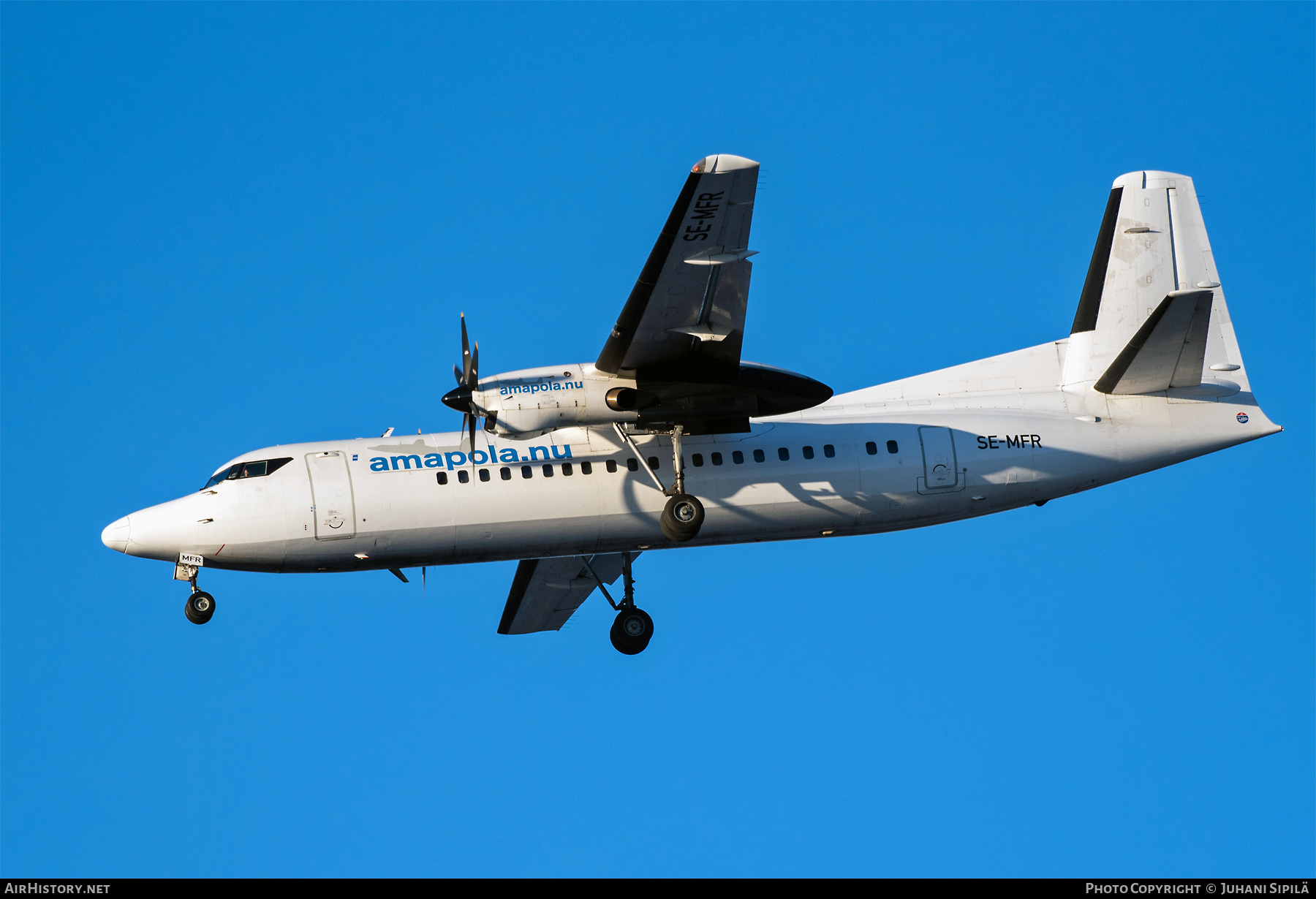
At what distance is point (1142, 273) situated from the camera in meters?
24.8

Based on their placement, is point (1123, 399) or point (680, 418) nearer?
point (680, 418)

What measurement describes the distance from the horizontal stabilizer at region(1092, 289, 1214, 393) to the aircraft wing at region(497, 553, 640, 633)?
853cm

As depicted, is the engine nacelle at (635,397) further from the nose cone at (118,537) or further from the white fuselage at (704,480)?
the nose cone at (118,537)

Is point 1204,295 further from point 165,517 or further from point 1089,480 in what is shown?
point 165,517

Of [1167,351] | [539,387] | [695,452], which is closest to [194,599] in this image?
[539,387]

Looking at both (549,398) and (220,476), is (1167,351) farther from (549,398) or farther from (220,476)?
(220,476)

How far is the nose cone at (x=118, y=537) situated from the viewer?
21219 millimetres

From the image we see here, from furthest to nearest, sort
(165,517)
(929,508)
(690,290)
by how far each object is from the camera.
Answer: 1. (929,508)
2. (165,517)
3. (690,290)

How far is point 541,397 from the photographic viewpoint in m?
20.1

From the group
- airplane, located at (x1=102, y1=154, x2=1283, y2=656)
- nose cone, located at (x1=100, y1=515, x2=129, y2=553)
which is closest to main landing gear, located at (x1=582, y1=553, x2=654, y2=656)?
airplane, located at (x1=102, y1=154, x2=1283, y2=656)

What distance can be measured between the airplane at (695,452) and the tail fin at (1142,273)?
0.08 meters

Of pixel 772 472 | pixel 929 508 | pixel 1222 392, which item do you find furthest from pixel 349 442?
pixel 1222 392

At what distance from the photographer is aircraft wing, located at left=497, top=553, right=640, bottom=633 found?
25.4 meters

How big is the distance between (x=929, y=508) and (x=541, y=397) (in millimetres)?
6689
